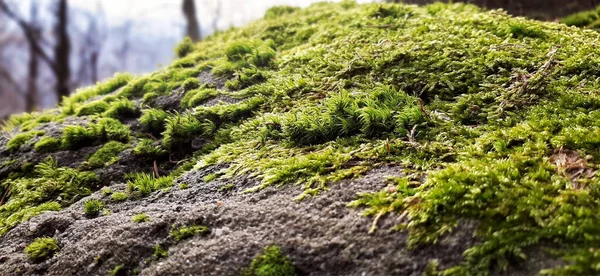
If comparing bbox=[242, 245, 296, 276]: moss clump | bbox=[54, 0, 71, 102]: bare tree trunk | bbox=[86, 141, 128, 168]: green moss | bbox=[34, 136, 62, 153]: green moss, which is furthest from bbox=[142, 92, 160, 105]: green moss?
bbox=[54, 0, 71, 102]: bare tree trunk

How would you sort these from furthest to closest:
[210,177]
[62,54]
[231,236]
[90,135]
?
[62,54], [90,135], [210,177], [231,236]

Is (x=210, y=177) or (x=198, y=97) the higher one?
(x=198, y=97)

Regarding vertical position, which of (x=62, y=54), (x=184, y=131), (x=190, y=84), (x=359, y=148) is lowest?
(x=359, y=148)

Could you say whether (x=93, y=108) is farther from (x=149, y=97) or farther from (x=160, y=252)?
(x=160, y=252)

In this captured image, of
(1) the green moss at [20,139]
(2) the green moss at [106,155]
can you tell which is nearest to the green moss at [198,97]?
(2) the green moss at [106,155]

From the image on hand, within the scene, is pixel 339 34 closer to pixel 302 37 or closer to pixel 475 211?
pixel 302 37

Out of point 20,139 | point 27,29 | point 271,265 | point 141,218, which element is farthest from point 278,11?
point 27,29

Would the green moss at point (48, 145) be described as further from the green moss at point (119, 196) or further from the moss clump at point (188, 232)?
the moss clump at point (188, 232)
